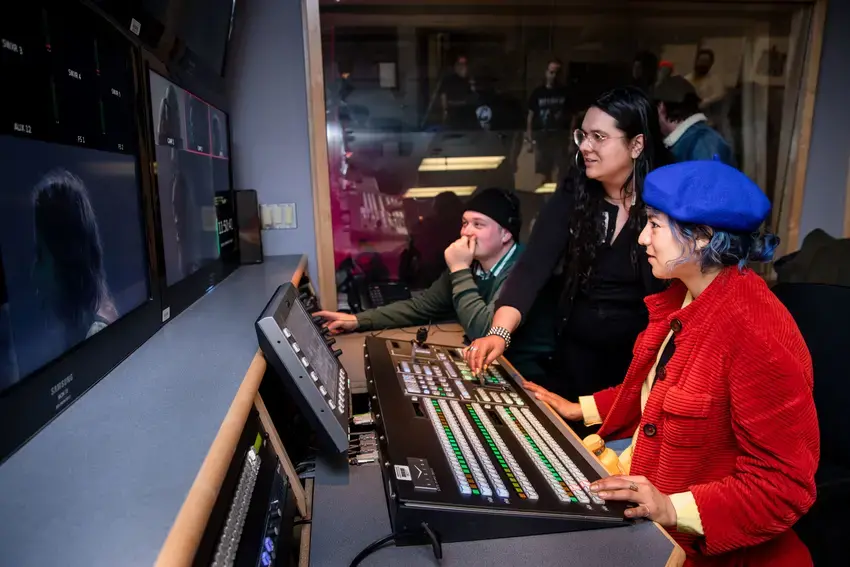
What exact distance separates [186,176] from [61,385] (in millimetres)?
900

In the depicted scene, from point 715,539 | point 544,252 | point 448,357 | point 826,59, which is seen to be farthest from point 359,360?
point 826,59

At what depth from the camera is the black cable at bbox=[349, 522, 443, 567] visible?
2.39 ft

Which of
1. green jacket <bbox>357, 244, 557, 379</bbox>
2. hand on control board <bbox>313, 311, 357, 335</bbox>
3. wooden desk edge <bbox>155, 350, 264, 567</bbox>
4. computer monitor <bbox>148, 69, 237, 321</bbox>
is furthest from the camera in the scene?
hand on control board <bbox>313, 311, 357, 335</bbox>

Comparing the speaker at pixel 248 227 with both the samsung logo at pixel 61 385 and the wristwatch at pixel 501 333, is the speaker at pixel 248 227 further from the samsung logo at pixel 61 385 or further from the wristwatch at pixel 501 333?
the samsung logo at pixel 61 385

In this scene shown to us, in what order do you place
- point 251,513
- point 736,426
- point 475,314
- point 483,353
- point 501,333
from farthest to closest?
point 475,314 < point 501,333 < point 483,353 < point 736,426 < point 251,513

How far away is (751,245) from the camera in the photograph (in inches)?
41.6

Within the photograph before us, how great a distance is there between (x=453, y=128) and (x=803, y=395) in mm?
2105

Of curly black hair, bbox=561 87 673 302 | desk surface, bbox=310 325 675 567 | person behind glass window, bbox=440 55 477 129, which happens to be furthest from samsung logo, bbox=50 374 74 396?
person behind glass window, bbox=440 55 477 129

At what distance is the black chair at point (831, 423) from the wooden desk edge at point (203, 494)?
3.86 feet

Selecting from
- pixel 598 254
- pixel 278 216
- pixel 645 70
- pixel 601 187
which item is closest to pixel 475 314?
pixel 598 254

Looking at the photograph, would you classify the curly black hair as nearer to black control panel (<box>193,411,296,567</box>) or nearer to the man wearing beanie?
the man wearing beanie

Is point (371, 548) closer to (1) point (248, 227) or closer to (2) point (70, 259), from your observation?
(2) point (70, 259)

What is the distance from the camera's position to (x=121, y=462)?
59 cm

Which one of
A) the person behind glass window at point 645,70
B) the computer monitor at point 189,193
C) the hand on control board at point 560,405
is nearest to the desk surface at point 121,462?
the computer monitor at point 189,193
